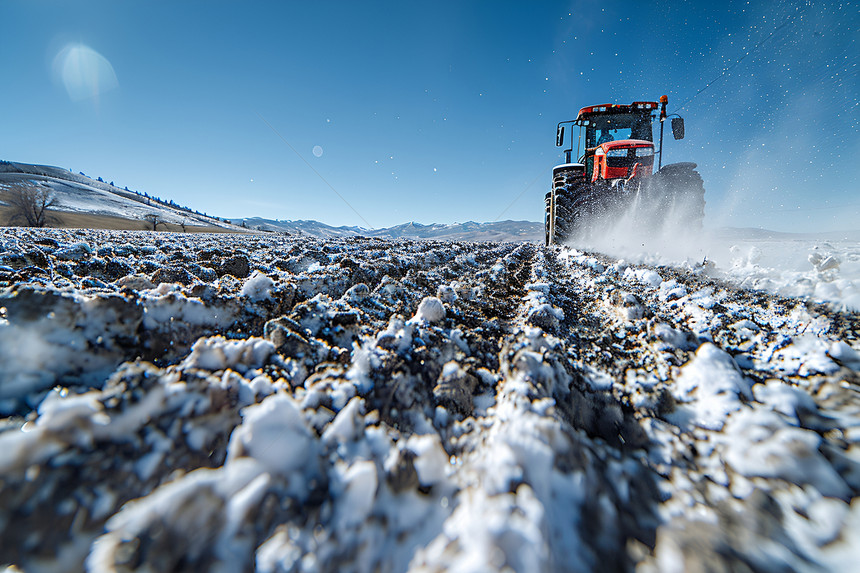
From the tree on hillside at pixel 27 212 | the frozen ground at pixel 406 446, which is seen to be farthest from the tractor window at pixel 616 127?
the tree on hillside at pixel 27 212

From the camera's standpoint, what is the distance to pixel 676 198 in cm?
761

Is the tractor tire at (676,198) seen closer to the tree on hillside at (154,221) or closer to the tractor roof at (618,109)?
the tractor roof at (618,109)

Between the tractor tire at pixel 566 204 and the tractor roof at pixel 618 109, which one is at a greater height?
the tractor roof at pixel 618 109

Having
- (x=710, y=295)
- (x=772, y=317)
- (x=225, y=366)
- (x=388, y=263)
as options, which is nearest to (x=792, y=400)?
(x=772, y=317)

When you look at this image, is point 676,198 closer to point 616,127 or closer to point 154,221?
point 616,127

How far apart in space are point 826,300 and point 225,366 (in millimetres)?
3828

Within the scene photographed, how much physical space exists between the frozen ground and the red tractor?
707 centimetres

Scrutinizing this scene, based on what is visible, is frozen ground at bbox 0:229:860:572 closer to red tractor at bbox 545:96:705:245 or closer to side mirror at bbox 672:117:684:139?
red tractor at bbox 545:96:705:245

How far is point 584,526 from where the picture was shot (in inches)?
31.0

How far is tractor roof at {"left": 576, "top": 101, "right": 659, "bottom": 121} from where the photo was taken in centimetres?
933

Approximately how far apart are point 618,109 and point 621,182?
3.39 metres

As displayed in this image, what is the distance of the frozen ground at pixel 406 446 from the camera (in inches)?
28.1

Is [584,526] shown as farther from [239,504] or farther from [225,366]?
[225,366]

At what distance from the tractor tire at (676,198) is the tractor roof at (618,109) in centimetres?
276
